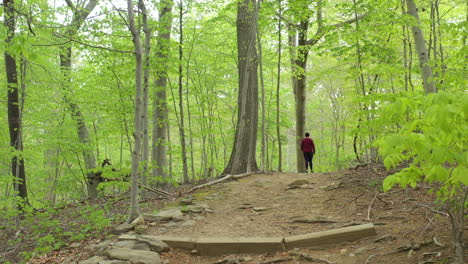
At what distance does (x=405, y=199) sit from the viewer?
16.3 feet

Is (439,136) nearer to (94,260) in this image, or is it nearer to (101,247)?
(94,260)

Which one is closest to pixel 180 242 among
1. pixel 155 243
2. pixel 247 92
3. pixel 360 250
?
pixel 155 243

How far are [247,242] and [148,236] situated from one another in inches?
64.3

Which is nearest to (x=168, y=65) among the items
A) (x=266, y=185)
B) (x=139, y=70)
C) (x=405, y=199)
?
(x=139, y=70)

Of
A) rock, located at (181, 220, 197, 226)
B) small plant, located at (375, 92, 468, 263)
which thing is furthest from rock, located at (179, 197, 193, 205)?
small plant, located at (375, 92, 468, 263)

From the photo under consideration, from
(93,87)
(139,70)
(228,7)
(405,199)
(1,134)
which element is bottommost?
(405,199)

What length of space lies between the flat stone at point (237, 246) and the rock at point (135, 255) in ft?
2.21

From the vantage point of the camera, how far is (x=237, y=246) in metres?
4.35

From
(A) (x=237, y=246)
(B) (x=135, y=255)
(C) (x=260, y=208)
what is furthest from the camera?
(C) (x=260, y=208)

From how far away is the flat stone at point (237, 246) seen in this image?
167 inches

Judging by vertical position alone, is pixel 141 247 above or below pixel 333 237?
below

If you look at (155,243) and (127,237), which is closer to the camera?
(155,243)

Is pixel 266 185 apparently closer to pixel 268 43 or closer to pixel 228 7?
pixel 228 7

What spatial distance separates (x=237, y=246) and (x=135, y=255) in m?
1.38
